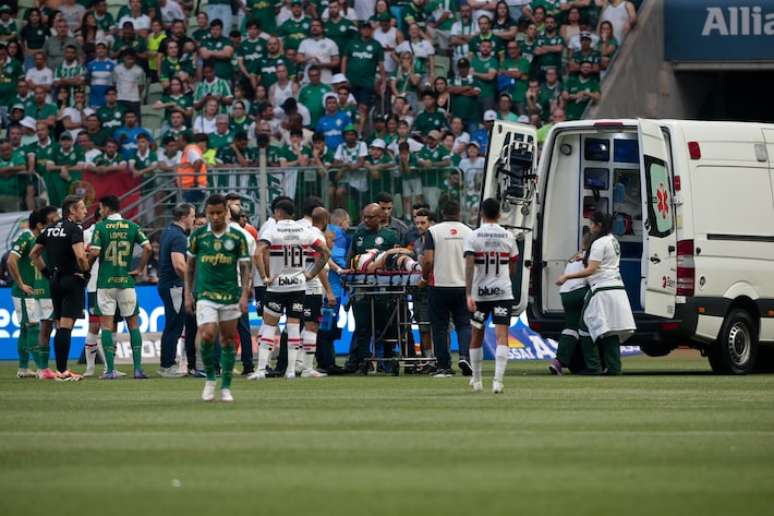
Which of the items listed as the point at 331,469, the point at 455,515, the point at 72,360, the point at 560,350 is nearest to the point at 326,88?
the point at 72,360

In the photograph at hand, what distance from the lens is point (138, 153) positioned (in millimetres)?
30156

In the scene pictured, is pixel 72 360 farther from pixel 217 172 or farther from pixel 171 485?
pixel 171 485

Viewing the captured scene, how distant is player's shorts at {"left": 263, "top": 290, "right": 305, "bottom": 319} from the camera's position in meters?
20.3

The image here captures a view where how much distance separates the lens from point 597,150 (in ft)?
70.8

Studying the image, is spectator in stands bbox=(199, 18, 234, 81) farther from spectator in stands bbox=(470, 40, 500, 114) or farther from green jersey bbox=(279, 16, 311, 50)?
spectator in stands bbox=(470, 40, 500, 114)

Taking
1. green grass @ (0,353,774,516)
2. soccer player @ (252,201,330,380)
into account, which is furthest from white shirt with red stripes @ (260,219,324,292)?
green grass @ (0,353,774,516)

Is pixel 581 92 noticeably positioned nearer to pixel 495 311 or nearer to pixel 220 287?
pixel 495 311

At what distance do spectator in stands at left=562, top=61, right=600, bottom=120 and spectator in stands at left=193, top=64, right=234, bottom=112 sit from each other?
6.24 meters

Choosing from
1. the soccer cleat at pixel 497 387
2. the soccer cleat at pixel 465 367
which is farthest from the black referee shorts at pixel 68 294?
the soccer cleat at pixel 497 387

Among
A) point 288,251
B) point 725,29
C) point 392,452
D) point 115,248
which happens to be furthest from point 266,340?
point 725,29

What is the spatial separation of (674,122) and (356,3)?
1350cm

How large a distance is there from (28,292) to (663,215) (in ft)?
26.0

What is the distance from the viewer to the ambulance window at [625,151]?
21594 millimetres

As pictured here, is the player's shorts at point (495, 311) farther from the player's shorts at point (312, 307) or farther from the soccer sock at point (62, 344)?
the soccer sock at point (62, 344)
